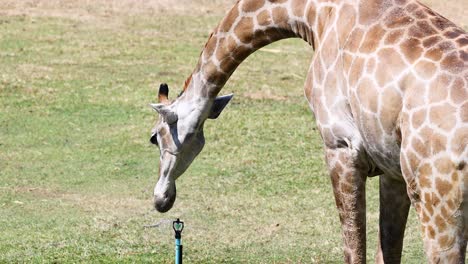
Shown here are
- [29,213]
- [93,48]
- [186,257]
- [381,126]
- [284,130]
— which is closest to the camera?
[381,126]

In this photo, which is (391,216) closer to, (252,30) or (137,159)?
(252,30)

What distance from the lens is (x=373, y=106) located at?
242 inches

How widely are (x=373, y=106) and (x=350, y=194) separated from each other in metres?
0.65

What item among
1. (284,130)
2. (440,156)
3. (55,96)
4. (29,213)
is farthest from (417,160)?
(55,96)

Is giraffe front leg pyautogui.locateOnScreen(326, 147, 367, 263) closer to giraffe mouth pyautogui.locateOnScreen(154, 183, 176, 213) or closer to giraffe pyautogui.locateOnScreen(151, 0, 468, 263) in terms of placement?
giraffe pyautogui.locateOnScreen(151, 0, 468, 263)

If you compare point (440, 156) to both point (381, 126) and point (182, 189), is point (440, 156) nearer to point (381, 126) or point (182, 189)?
point (381, 126)

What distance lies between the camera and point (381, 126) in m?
6.11

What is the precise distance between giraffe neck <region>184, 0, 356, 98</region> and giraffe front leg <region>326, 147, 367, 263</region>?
74cm

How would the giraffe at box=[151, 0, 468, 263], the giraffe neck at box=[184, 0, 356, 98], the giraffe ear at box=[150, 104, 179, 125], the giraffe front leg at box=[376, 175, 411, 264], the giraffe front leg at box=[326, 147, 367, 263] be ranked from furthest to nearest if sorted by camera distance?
the giraffe ear at box=[150, 104, 179, 125]
the giraffe neck at box=[184, 0, 356, 98]
the giraffe front leg at box=[376, 175, 411, 264]
the giraffe front leg at box=[326, 147, 367, 263]
the giraffe at box=[151, 0, 468, 263]

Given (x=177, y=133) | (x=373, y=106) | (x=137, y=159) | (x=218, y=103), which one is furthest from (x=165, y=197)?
(x=137, y=159)

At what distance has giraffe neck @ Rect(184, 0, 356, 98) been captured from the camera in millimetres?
6863

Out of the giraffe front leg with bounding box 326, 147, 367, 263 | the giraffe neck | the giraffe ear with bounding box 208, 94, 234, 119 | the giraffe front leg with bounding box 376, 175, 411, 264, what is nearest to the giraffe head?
the giraffe ear with bounding box 208, 94, 234, 119

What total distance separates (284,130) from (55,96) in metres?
3.18

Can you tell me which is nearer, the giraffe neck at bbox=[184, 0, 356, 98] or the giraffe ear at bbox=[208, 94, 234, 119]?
the giraffe neck at bbox=[184, 0, 356, 98]
